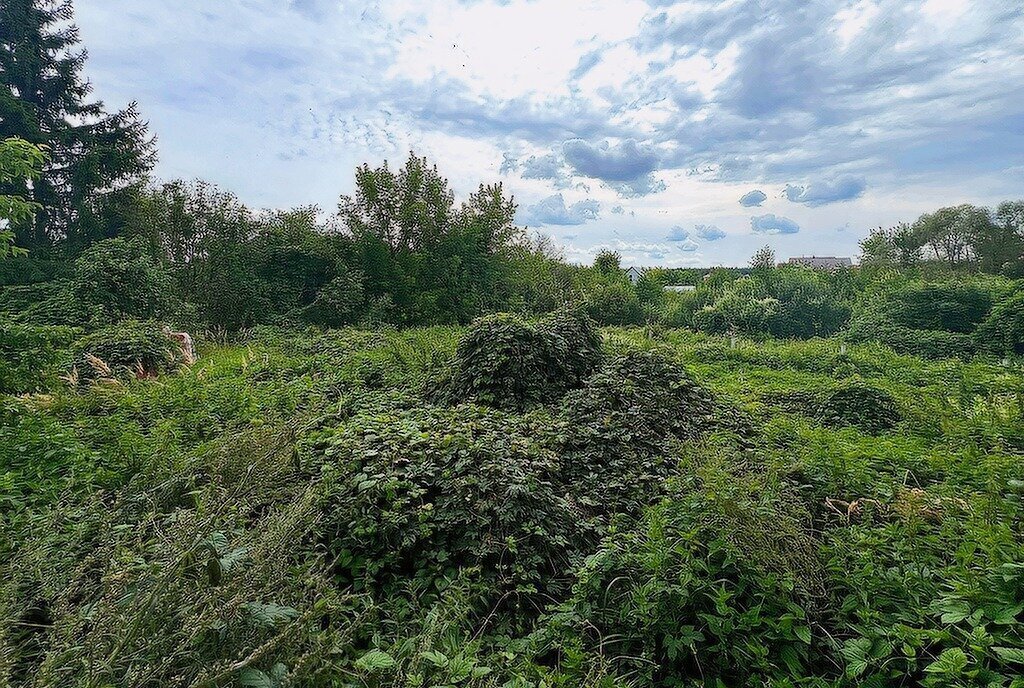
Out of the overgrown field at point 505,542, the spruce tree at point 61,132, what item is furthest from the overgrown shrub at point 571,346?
the spruce tree at point 61,132

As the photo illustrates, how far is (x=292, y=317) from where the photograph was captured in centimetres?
1325

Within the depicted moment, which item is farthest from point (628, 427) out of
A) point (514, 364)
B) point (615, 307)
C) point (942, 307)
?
point (615, 307)

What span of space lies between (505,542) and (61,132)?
66.8ft

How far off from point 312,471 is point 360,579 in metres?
0.85

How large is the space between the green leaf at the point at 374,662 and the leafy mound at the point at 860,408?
4412 mm

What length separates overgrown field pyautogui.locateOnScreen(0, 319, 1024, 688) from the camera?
1710 millimetres

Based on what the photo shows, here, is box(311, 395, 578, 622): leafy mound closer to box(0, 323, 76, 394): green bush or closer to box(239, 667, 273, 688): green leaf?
box(239, 667, 273, 688): green leaf

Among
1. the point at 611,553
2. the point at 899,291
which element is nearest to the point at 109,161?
the point at 611,553

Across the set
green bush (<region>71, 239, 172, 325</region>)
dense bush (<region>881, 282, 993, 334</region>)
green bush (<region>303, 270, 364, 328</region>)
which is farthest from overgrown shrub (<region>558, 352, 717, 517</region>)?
dense bush (<region>881, 282, 993, 334</region>)

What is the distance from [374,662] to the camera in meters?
1.88

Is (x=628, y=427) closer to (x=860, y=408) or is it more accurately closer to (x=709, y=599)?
(x=709, y=599)

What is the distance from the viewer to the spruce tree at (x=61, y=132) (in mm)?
15422

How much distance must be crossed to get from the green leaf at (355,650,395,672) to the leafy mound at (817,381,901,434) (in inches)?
174

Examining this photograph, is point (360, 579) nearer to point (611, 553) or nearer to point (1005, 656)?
point (611, 553)
